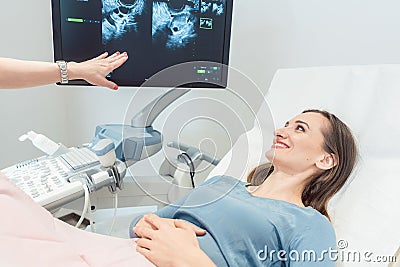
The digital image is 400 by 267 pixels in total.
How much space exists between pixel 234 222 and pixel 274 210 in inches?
4.3

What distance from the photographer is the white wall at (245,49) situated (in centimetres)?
143

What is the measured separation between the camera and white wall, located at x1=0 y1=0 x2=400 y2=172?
1.43m

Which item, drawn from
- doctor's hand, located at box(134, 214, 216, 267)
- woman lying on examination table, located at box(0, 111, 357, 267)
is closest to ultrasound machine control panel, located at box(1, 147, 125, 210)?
woman lying on examination table, located at box(0, 111, 357, 267)

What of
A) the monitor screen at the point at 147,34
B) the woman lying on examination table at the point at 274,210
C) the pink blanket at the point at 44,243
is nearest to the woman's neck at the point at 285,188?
the woman lying on examination table at the point at 274,210

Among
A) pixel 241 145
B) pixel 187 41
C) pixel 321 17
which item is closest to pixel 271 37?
pixel 321 17

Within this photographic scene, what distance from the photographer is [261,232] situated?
99 centimetres

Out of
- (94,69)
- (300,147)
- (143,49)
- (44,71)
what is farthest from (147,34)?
(300,147)

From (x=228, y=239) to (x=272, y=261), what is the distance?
115 millimetres

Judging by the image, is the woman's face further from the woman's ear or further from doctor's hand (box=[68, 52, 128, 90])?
doctor's hand (box=[68, 52, 128, 90])

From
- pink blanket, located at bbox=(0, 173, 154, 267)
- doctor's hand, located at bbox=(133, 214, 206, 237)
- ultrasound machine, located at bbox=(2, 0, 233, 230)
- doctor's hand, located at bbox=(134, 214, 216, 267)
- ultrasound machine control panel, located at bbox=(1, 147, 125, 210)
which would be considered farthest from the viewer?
ultrasound machine, located at bbox=(2, 0, 233, 230)

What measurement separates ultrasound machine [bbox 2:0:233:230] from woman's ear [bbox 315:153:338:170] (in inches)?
16.3

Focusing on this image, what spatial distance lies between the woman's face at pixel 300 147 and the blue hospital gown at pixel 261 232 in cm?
12

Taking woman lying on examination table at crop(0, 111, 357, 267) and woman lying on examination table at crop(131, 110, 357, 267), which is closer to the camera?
woman lying on examination table at crop(0, 111, 357, 267)

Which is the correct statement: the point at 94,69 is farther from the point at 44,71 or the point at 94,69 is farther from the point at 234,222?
the point at 234,222
